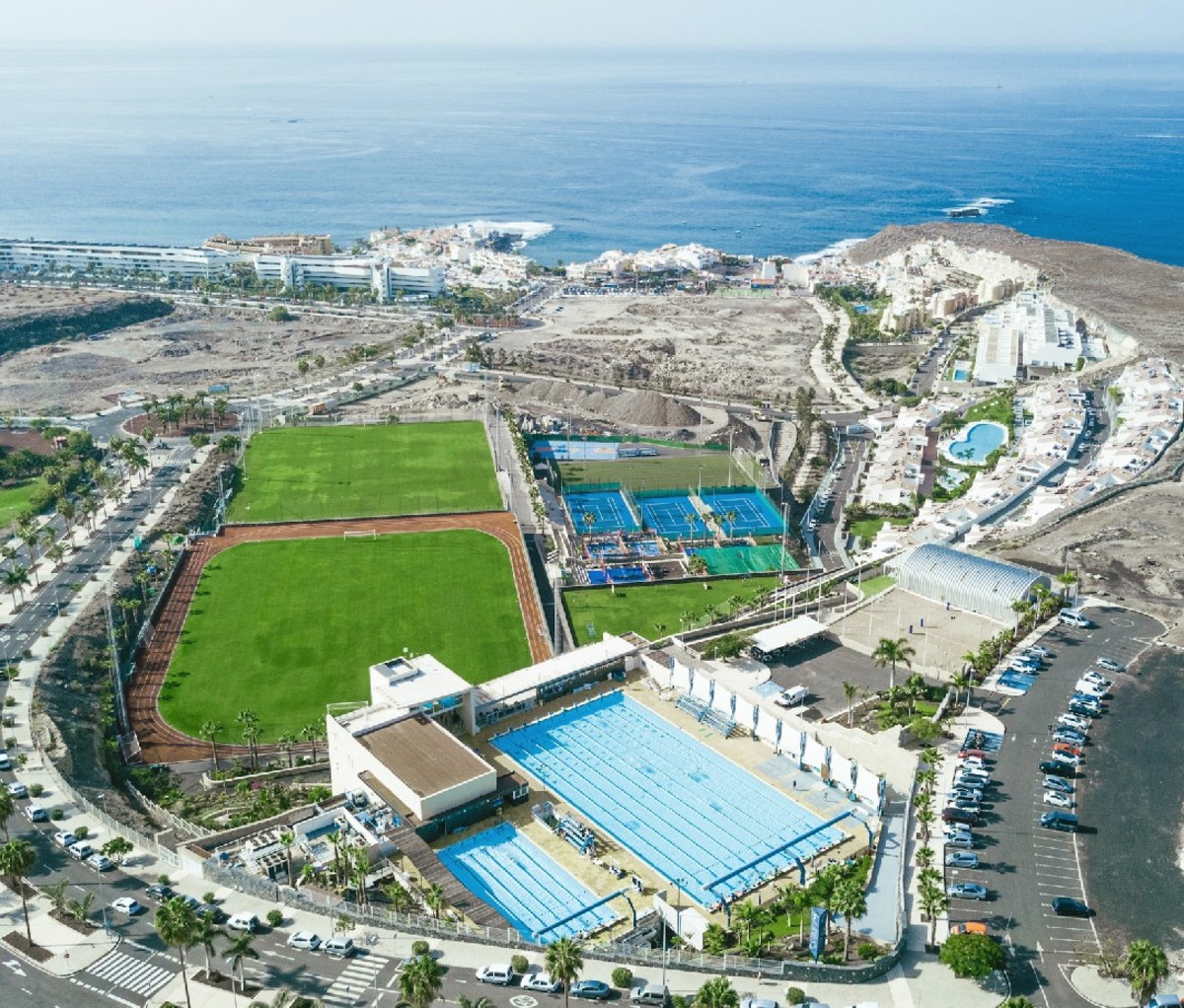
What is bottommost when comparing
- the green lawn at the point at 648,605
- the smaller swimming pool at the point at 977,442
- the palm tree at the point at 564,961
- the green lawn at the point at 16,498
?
the green lawn at the point at 648,605

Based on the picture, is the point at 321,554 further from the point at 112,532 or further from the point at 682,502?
the point at 682,502

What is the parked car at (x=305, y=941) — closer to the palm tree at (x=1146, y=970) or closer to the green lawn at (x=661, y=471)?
the palm tree at (x=1146, y=970)

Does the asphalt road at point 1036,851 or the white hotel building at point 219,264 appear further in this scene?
the white hotel building at point 219,264

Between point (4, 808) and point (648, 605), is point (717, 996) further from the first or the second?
point (648, 605)

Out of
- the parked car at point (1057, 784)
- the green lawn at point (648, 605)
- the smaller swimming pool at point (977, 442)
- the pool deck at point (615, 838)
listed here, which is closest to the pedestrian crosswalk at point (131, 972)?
the pool deck at point (615, 838)

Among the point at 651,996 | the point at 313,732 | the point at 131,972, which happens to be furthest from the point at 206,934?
the point at 313,732
